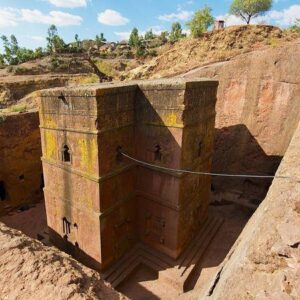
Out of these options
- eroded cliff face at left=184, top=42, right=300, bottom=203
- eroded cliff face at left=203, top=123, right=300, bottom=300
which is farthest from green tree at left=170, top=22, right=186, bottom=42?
eroded cliff face at left=203, top=123, right=300, bottom=300

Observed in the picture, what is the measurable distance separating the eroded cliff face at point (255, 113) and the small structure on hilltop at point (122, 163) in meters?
3.60

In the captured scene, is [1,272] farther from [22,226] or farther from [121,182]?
[22,226]

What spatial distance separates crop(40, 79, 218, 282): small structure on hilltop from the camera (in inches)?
298

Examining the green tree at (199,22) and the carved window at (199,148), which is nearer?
the carved window at (199,148)

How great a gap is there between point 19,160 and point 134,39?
5304cm

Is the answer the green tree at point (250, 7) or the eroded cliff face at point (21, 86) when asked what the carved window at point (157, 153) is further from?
the green tree at point (250, 7)

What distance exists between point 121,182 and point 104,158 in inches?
52.6

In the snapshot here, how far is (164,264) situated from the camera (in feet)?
28.8

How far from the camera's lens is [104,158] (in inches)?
302

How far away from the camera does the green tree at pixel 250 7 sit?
1033 inches

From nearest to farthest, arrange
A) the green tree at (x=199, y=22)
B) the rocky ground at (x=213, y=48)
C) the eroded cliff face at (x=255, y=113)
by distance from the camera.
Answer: the eroded cliff face at (x=255, y=113) < the rocky ground at (x=213, y=48) < the green tree at (x=199, y=22)

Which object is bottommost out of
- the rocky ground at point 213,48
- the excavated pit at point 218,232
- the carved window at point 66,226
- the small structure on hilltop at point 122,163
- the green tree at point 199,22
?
the excavated pit at point 218,232

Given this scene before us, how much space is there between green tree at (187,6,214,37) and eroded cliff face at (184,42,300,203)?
6703mm

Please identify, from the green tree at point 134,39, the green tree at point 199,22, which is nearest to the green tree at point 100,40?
the green tree at point 134,39
